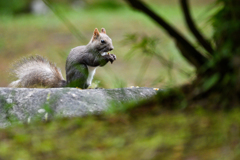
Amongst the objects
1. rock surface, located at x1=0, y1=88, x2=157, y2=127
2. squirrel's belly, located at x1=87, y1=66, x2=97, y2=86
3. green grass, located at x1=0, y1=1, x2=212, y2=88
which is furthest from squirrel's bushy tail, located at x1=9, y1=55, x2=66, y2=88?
green grass, located at x1=0, y1=1, x2=212, y2=88

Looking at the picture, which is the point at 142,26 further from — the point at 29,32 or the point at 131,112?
the point at 131,112

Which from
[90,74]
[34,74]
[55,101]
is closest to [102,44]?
[90,74]

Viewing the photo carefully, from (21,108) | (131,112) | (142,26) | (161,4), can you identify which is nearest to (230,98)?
(131,112)

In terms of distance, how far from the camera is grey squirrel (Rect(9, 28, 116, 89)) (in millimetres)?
3660

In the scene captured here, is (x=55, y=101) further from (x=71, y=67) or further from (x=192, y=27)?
(x=71, y=67)

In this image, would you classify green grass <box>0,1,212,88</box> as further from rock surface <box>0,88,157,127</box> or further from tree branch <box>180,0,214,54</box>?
tree branch <box>180,0,214,54</box>

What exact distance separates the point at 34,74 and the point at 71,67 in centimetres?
40

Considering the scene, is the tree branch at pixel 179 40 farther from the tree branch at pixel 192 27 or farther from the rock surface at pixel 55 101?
the rock surface at pixel 55 101

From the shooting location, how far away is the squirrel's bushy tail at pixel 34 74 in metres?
3.66

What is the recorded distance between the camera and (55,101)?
2.39 metres

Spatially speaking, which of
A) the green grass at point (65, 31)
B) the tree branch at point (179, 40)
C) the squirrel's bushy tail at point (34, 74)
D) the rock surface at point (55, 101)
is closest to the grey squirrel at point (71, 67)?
the squirrel's bushy tail at point (34, 74)

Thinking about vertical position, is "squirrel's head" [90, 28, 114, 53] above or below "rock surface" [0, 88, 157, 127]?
above

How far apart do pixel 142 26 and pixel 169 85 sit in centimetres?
1182

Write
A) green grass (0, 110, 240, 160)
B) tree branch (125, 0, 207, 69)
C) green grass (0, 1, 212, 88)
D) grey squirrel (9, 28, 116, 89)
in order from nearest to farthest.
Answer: green grass (0, 110, 240, 160) < tree branch (125, 0, 207, 69) < grey squirrel (9, 28, 116, 89) < green grass (0, 1, 212, 88)
